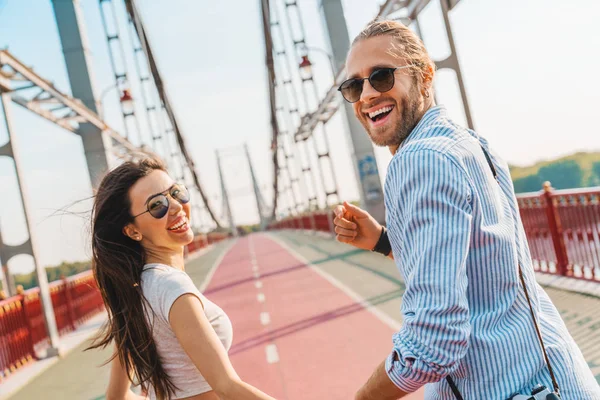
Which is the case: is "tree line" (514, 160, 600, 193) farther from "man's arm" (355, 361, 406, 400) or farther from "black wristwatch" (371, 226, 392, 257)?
"man's arm" (355, 361, 406, 400)

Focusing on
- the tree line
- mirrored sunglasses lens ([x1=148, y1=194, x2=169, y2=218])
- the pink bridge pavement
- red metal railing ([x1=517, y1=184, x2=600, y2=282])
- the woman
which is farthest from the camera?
the tree line

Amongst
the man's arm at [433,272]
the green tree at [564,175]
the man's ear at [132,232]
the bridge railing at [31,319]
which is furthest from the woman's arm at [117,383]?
the green tree at [564,175]

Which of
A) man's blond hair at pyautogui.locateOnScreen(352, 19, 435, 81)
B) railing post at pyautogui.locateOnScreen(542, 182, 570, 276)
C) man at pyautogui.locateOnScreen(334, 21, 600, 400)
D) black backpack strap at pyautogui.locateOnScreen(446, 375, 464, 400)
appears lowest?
railing post at pyautogui.locateOnScreen(542, 182, 570, 276)

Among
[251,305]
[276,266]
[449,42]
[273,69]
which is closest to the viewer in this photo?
[449,42]

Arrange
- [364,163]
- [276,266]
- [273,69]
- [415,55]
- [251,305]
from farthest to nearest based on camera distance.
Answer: [273,69] < [276,266] < [364,163] < [251,305] < [415,55]

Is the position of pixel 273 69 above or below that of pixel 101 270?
above

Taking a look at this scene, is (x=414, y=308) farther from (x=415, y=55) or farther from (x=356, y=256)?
(x=356, y=256)

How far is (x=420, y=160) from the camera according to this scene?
1.27 m

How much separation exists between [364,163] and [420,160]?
51.3 ft

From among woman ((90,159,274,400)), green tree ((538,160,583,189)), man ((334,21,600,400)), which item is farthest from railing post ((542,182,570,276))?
man ((334,21,600,400))

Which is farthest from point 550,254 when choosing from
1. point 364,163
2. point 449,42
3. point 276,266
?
point 276,266

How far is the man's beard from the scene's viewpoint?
5.01ft

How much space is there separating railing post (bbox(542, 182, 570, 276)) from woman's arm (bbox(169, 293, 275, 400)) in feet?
21.4

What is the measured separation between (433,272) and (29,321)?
9394 mm
